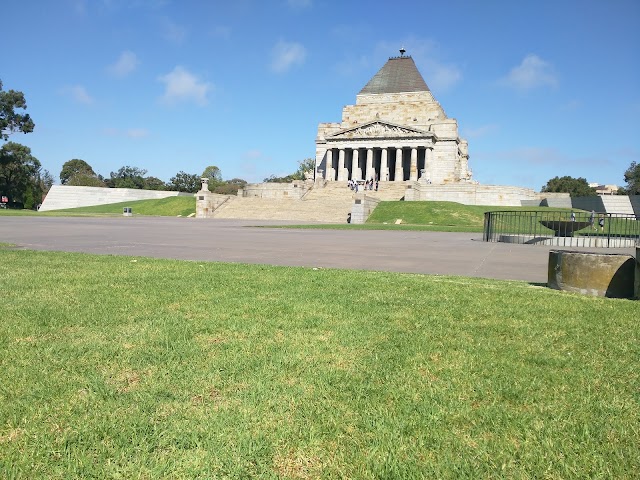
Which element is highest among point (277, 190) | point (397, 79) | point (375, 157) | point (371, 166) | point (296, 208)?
point (397, 79)

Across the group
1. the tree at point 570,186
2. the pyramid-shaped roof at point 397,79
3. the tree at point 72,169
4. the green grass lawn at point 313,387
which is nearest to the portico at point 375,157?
the pyramid-shaped roof at point 397,79

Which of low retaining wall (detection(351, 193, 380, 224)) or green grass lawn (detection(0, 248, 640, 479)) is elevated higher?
low retaining wall (detection(351, 193, 380, 224))

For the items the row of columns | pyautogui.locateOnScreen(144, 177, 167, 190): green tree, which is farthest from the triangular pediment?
pyautogui.locateOnScreen(144, 177, 167, 190): green tree

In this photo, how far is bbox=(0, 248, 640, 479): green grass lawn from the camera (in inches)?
104

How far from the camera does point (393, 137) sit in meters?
71.7

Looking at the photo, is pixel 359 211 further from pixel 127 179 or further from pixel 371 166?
pixel 127 179

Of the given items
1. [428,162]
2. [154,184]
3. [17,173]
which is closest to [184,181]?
[154,184]

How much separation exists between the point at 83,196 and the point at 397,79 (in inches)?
2024

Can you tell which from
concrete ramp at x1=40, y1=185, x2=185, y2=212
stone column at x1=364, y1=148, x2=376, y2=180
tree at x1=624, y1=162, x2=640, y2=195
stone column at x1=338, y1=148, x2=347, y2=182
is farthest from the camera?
tree at x1=624, y1=162, x2=640, y2=195

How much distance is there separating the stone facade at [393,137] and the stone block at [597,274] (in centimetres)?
6130

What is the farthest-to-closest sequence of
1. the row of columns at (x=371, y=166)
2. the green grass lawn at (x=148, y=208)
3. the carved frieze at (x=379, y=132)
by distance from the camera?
the row of columns at (x=371, y=166) < the carved frieze at (x=379, y=132) < the green grass lawn at (x=148, y=208)

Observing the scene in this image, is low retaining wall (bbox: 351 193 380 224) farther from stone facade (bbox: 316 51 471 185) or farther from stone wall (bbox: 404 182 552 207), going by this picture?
stone facade (bbox: 316 51 471 185)

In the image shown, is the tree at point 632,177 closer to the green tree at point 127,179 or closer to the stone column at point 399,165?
the stone column at point 399,165

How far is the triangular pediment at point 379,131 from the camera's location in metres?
70.7
